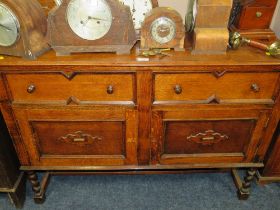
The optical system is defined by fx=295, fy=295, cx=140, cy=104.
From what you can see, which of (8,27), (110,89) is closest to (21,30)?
(8,27)

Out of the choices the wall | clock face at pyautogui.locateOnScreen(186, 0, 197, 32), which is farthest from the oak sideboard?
the wall

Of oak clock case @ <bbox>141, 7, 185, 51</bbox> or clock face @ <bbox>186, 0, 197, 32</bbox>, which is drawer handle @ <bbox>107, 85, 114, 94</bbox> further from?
clock face @ <bbox>186, 0, 197, 32</bbox>

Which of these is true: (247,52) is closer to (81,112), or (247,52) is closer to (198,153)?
(198,153)

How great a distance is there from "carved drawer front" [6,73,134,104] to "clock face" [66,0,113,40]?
202mm

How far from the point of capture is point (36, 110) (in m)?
1.50

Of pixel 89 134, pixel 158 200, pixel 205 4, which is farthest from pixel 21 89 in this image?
pixel 158 200

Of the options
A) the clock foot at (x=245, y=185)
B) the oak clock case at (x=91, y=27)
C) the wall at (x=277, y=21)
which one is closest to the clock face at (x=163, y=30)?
the oak clock case at (x=91, y=27)

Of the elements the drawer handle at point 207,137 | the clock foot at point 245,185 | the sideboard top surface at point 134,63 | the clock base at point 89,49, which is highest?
the clock base at point 89,49

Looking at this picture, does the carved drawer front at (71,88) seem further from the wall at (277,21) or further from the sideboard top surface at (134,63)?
the wall at (277,21)

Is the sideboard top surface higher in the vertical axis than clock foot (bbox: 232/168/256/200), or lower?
higher

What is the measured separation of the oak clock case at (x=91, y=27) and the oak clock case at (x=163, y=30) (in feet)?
0.23

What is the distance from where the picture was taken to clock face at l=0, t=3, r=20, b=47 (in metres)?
1.32

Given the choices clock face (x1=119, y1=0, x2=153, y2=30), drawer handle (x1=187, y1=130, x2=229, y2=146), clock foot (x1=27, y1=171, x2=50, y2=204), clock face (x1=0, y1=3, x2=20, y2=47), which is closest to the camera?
clock face (x1=0, y1=3, x2=20, y2=47)

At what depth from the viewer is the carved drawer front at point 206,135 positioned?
155 centimetres
